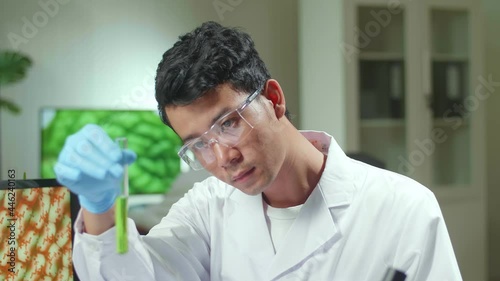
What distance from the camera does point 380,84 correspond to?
7.06ft

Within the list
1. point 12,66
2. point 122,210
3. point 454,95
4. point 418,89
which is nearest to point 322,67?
point 418,89

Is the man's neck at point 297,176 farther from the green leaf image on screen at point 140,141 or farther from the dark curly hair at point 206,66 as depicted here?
the green leaf image on screen at point 140,141

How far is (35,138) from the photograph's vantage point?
139 cm

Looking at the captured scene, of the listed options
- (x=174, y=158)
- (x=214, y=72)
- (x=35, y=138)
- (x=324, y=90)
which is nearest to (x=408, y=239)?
(x=214, y=72)

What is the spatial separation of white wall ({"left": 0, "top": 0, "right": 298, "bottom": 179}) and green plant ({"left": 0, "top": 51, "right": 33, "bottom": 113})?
1.7 inches

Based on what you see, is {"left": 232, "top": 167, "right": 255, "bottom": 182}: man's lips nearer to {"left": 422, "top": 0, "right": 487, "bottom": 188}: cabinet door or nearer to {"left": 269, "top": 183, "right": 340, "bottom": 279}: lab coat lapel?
{"left": 269, "top": 183, "right": 340, "bottom": 279}: lab coat lapel

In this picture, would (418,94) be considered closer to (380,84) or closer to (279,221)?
(380,84)

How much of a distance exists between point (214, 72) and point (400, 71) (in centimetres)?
162

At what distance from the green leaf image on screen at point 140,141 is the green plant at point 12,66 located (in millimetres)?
154

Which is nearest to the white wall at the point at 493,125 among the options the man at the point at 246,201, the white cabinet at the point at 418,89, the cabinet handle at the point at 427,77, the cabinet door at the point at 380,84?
the white cabinet at the point at 418,89

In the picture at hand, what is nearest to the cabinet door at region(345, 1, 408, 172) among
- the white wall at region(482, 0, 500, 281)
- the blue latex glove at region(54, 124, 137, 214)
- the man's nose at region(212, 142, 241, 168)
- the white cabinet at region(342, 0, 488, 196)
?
the white cabinet at region(342, 0, 488, 196)

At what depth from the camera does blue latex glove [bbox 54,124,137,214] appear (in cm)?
61

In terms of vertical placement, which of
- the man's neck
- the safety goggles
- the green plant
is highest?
the green plant

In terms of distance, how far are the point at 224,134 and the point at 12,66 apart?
825 mm
